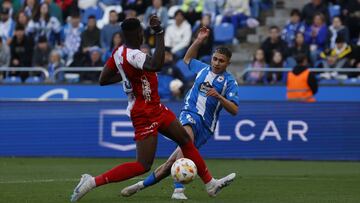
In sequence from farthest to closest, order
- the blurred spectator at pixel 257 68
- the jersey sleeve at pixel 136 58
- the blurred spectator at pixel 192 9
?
the blurred spectator at pixel 192 9
the blurred spectator at pixel 257 68
the jersey sleeve at pixel 136 58

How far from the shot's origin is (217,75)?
1322 cm

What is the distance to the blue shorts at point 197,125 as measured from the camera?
42.9 ft

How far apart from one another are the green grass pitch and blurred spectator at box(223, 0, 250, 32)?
24.9 feet

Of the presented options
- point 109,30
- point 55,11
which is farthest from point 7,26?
point 109,30

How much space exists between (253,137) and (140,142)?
9.11 meters

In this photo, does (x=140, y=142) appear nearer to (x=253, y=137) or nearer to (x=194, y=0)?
(x=253, y=137)

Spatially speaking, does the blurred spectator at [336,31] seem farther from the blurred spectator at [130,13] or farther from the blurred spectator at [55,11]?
the blurred spectator at [55,11]

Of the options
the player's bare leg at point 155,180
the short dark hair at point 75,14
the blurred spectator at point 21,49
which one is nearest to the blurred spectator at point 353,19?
the short dark hair at point 75,14

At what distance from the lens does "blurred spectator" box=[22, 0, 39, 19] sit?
92.7 ft

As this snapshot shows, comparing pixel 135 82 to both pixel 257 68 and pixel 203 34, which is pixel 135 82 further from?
pixel 257 68

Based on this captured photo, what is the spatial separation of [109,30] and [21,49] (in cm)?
234

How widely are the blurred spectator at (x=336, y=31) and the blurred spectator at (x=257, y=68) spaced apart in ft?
5.64

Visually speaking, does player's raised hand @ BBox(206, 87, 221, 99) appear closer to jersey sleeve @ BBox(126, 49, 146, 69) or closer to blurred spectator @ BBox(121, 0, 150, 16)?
jersey sleeve @ BBox(126, 49, 146, 69)

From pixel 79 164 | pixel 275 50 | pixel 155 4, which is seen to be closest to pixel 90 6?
pixel 155 4
